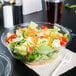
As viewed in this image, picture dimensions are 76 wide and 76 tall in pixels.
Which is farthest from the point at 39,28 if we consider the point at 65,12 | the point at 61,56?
the point at 65,12

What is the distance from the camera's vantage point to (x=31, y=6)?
1.19 m

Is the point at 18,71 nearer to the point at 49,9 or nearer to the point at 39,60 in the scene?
the point at 39,60

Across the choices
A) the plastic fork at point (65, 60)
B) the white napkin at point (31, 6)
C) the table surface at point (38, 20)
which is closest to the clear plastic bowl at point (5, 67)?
the table surface at point (38, 20)

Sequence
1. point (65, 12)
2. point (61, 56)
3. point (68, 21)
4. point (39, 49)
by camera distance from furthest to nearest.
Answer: point (65, 12), point (68, 21), point (61, 56), point (39, 49)

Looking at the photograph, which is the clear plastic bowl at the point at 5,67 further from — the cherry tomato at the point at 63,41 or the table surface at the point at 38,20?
the cherry tomato at the point at 63,41

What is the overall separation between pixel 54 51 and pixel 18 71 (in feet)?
0.49

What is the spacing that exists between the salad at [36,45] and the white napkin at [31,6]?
47 cm

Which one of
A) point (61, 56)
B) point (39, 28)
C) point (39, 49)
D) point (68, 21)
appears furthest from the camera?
point (68, 21)

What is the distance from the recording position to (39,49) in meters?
0.60

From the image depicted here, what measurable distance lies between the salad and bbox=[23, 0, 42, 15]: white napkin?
1.54 feet

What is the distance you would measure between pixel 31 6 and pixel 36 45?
618mm

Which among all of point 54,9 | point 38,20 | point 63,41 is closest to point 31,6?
point 38,20

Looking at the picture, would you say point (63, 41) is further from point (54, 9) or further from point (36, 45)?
point (54, 9)

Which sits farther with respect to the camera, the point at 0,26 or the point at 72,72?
the point at 0,26
